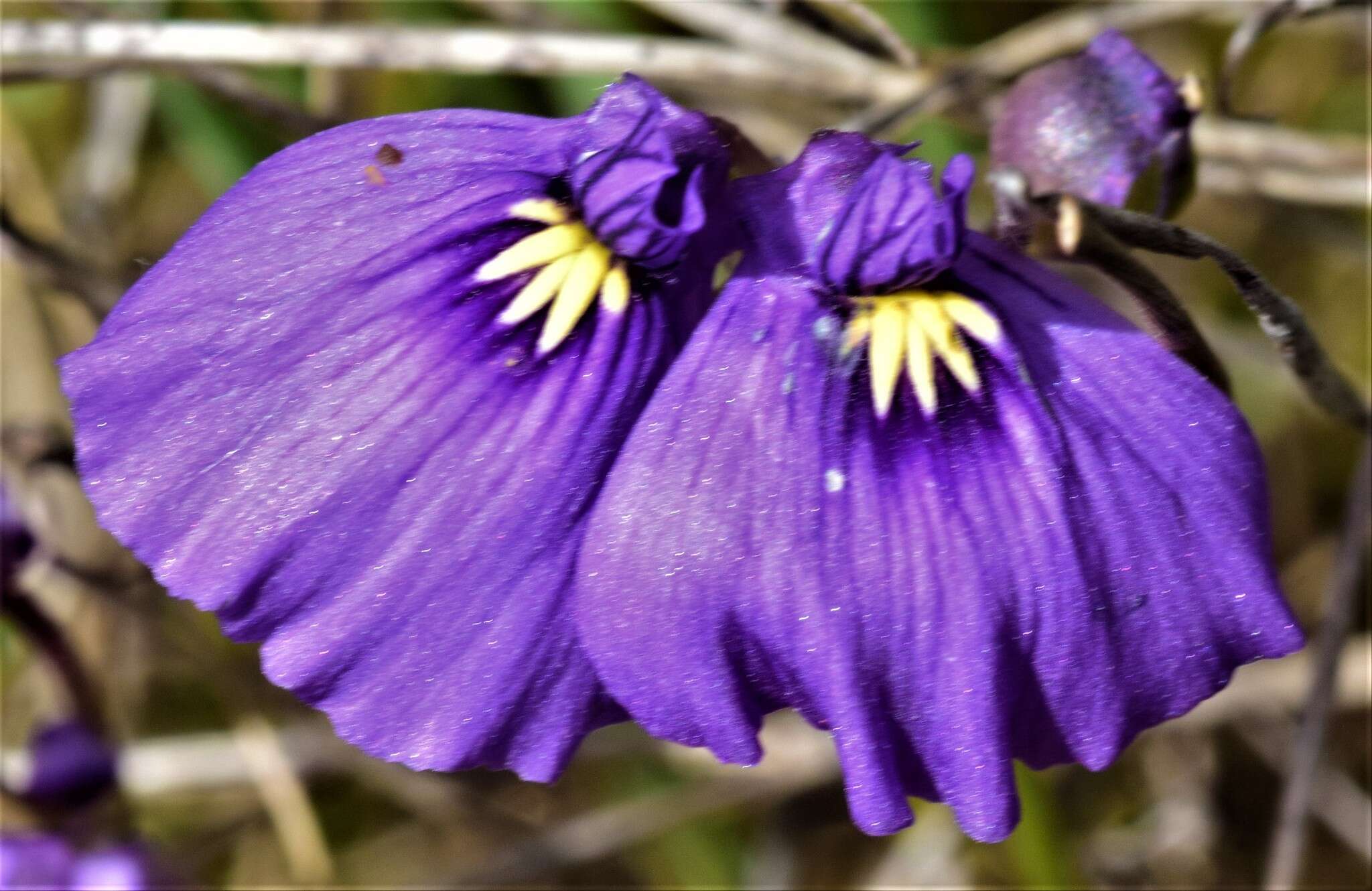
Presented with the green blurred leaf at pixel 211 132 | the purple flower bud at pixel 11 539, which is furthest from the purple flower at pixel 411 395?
the green blurred leaf at pixel 211 132

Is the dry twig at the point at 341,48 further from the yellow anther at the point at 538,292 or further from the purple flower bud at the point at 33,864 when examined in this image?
the purple flower bud at the point at 33,864

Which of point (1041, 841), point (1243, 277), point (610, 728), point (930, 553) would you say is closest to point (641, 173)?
point (930, 553)

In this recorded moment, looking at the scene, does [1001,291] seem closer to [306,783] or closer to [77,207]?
[306,783]

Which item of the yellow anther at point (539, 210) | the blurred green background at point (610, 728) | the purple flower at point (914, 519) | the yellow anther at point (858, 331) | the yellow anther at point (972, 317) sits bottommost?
the blurred green background at point (610, 728)

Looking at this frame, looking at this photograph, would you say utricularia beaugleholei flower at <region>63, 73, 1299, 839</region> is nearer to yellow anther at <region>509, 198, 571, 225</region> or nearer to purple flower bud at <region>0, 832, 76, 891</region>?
yellow anther at <region>509, 198, 571, 225</region>

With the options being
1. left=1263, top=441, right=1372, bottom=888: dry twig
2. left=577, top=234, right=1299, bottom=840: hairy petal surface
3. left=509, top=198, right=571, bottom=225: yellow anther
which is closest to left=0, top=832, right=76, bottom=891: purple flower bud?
left=577, top=234, right=1299, bottom=840: hairy petal surface

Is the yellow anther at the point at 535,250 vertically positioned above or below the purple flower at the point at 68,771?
above

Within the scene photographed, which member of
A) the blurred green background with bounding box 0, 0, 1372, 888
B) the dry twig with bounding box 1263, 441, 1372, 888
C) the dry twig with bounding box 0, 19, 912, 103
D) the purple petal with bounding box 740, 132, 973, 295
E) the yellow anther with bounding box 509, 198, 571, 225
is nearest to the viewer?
the purple petal with bounding box 740, 132, 973, 295

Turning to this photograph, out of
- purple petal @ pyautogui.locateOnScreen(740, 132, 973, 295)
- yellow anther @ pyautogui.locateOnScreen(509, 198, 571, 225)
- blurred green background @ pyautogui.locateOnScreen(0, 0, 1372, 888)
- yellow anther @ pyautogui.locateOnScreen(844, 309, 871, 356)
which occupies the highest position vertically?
purple petal @ pyautogui.locateOnScreen(740, 132, 973, 295)
